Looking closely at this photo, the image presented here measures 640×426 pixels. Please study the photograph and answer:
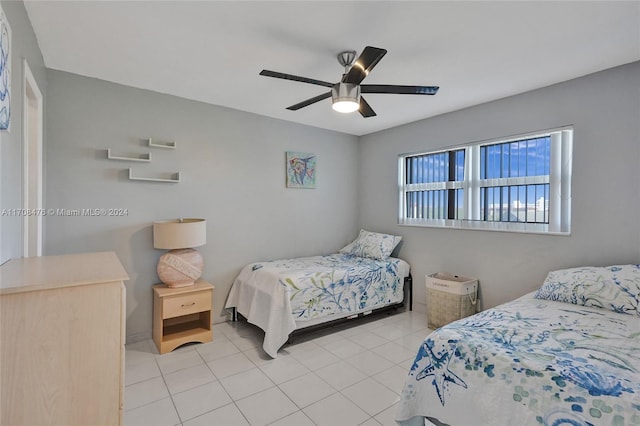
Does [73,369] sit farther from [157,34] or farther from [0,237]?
[157,34]

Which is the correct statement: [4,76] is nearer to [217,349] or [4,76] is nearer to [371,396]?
[217,349]

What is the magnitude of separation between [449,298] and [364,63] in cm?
259

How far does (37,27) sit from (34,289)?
195 cm

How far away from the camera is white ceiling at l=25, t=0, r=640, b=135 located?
180 cm

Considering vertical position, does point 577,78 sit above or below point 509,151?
above

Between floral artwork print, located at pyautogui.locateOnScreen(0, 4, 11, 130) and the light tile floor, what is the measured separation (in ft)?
6.04

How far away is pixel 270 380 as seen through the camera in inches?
95.8

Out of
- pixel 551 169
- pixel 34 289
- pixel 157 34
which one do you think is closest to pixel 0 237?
pixel 34 289

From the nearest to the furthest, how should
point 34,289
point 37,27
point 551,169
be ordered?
point 34,289, point 37,27, point 551,169

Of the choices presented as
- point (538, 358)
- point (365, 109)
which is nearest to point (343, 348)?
point (538, 358)

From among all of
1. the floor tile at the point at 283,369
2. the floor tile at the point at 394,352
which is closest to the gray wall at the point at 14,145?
the floor tile at the point at 283,369

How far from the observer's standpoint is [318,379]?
2.46 m

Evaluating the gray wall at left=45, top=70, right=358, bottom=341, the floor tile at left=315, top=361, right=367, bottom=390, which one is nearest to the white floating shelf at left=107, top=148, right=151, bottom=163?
the gray wall at left=45, top=70, right=358, bottom=341

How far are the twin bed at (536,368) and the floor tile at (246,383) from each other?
113 cm
